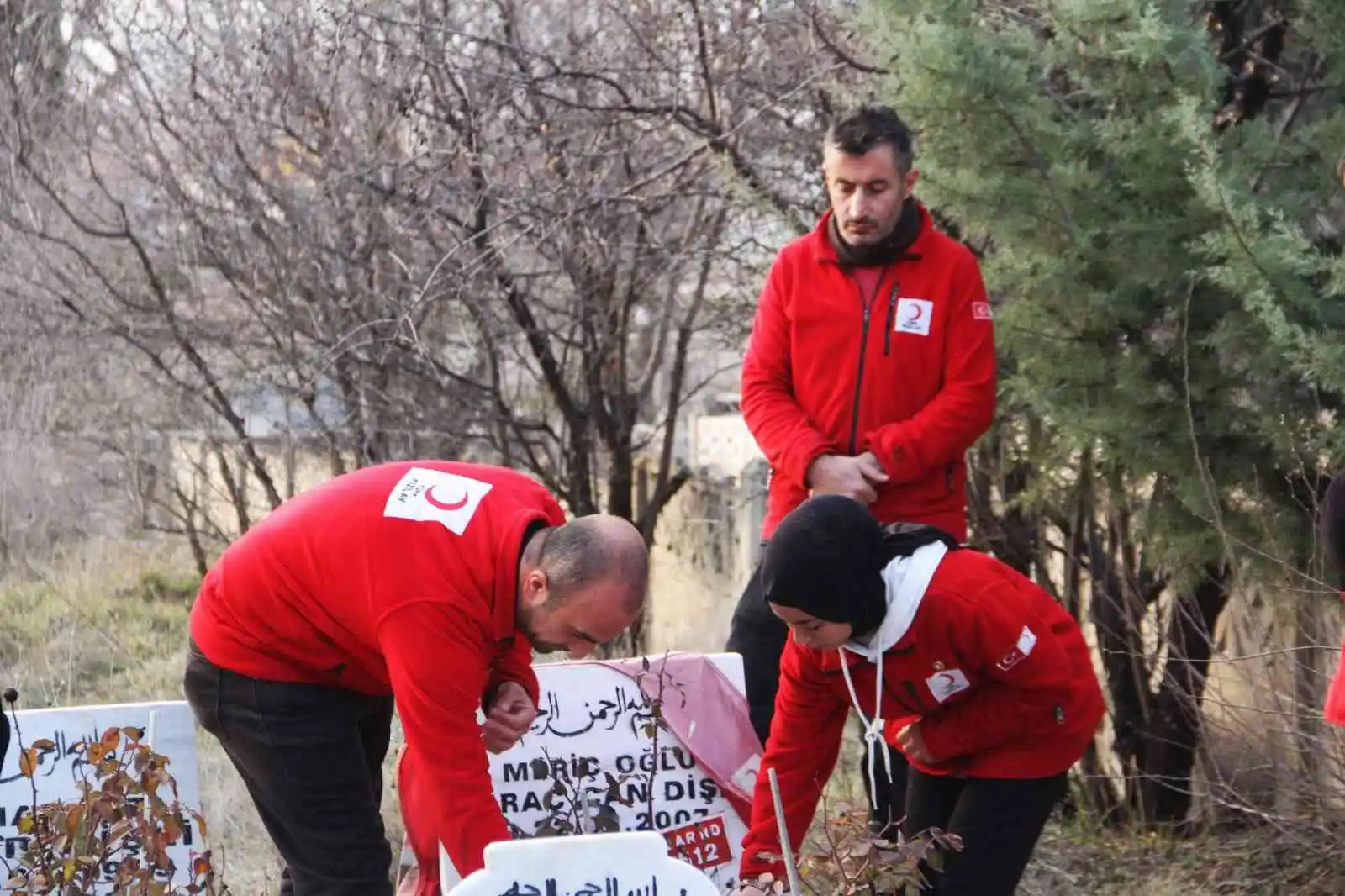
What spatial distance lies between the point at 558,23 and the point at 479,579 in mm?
3931

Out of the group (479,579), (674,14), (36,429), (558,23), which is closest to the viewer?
(479,579)

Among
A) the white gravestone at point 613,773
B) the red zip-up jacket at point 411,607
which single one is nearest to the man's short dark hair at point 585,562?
the red zip-up jacket at point 411,607

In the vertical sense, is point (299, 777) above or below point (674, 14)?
below

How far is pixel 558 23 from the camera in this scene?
6.33 m

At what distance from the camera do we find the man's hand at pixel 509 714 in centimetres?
332

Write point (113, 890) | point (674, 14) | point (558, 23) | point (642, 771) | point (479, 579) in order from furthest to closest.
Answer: point (558, 23) → point (674, 14) → point (642, 771) → point (113, 890) → point (479, 579)

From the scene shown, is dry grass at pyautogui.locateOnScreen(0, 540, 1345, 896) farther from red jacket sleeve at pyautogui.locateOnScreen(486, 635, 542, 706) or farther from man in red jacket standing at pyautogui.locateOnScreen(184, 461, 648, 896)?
red jacket sleeve at pyautogui.locateOnScreen(486, 635, 542, 706)

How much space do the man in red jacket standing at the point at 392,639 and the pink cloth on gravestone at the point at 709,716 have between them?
63 centimetres

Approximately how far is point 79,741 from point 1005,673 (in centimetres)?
219

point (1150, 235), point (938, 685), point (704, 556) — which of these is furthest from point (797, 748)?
point (704, 556)

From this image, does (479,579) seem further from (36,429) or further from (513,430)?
(36,429)

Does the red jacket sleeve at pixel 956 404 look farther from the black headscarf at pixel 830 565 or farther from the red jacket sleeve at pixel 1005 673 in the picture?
the black headscarf at pixel 830 565

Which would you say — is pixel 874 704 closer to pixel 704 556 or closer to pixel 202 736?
pixel 202 736

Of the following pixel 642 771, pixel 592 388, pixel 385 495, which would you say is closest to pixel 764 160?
pixel 592 388
